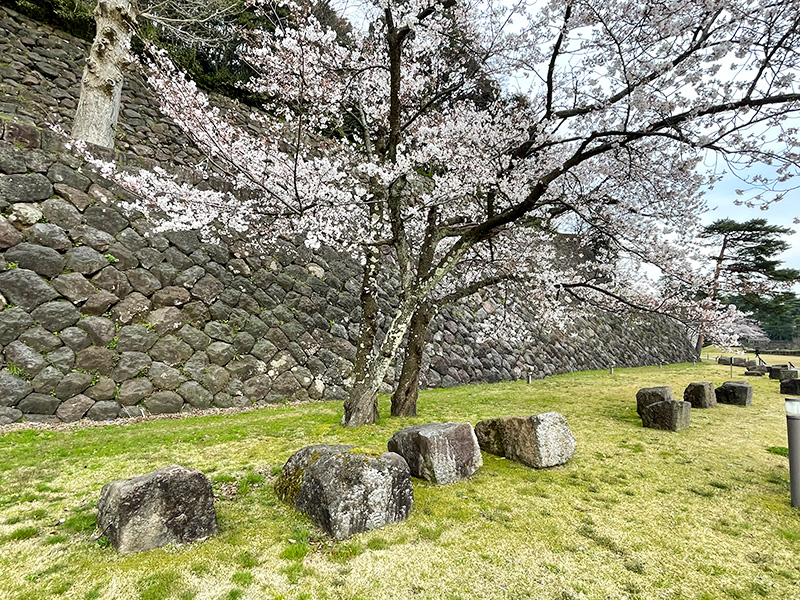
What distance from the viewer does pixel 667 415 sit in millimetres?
7473

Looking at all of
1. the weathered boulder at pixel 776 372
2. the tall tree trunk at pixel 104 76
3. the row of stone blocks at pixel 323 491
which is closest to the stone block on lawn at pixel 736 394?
the weathered boulder at pixel 776 372

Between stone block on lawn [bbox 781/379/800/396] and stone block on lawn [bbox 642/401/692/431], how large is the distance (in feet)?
24.4

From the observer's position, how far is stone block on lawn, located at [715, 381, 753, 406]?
10039 mm

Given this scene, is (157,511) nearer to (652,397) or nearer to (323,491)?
(323,491)

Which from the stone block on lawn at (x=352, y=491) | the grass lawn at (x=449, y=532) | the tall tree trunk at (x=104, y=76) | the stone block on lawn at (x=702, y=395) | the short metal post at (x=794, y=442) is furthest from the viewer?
the stone block on lawn at (x=702, y=395)

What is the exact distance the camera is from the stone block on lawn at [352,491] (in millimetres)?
3479

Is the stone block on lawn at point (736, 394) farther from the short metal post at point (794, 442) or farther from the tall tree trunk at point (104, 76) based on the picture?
the tall tree trunk at point (104, 76)

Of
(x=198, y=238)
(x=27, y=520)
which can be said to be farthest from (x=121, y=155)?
(x=27, y=520)

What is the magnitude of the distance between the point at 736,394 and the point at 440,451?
9991 millimetres

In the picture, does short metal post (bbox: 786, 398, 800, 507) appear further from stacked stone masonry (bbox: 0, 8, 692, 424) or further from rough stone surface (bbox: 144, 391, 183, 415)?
rough stone surface (bbox: 144, 391, 183, 415)

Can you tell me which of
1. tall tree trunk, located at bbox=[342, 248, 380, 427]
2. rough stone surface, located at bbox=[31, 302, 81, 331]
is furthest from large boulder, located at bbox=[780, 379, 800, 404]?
rough stone surface, located at bbox=[31, 302, 81, 331]

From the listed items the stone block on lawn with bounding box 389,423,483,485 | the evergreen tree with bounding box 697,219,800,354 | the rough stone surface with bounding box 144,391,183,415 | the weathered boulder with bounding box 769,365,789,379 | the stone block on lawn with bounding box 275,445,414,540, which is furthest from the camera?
the evergreen tree with bounding box 697,219,800,354

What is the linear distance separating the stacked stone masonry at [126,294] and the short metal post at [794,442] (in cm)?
929

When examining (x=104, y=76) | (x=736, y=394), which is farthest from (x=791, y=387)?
(x=104, y=76)
